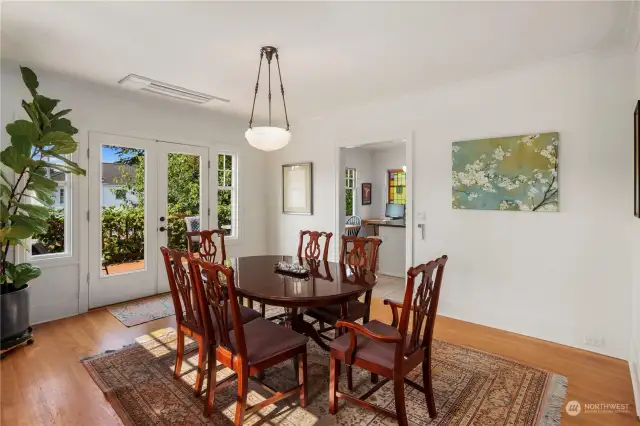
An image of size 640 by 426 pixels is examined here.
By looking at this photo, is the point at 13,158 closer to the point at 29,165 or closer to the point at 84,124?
the point at 29,165

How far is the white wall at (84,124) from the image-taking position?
346cm

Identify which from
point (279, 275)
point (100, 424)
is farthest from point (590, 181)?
point (100, 424)

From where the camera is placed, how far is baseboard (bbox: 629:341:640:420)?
2177 mm

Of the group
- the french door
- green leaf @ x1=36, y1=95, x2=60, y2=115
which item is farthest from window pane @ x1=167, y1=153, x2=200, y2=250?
green leaf @ x1=36, y1=95, x2=60, y2=115

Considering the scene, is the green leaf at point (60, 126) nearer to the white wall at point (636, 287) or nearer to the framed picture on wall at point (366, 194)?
the white wall at point (636, 287)

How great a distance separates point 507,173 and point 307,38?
2.24 m

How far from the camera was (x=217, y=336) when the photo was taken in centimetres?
205

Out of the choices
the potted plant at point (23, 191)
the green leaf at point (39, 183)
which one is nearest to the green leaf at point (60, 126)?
the potted plant at point (23, 191)

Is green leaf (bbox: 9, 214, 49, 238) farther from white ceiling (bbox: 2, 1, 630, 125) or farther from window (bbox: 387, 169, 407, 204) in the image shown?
window (bbox: 387, 169, 407, 204)

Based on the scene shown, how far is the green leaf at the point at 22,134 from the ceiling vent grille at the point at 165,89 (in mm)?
1033

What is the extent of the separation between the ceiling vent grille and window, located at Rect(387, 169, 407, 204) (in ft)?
17.0

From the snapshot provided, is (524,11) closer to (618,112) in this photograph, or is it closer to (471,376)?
(618,112)

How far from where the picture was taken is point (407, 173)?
406 centimetres

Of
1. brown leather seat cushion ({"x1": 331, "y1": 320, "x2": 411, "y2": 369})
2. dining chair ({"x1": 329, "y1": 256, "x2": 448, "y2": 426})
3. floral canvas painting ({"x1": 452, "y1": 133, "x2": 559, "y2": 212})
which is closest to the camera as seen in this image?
dining chair ({"x1": 329, "y1": 256, "x2": 448, "y2": 426})
